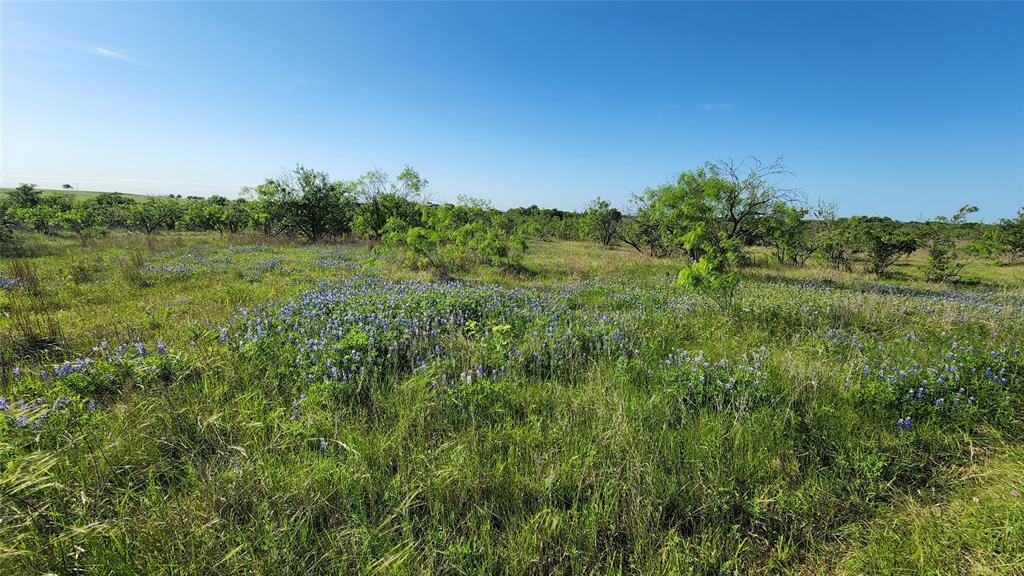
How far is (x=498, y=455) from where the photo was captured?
2.72 metres

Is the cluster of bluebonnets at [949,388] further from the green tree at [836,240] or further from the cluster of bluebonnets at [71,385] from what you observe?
the green tree at [836,240]

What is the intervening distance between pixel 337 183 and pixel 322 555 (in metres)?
34.1

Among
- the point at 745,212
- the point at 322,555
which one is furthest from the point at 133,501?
the point at 745,212

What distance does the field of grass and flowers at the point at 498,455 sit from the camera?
2.04 m

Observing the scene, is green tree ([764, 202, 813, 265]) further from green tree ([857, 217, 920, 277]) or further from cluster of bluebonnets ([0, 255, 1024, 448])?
cluster of bluebonnets ([0, 255, 1024, 448])

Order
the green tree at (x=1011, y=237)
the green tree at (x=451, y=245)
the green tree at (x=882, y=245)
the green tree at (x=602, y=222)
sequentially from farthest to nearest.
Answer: the green tree at (x=602, y=222), the green tree at (x=1011, y=237), the green tree at (x=882, y=245), the green tree at (x=451, y=245)

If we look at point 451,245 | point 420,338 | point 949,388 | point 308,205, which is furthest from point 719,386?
point 308,205

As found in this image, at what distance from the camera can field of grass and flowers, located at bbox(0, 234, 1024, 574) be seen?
80.5 inches

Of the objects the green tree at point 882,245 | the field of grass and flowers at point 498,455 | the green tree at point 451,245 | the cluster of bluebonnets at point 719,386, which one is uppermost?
the green tree at point 882,245

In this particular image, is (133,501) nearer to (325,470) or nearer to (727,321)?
(325,470)

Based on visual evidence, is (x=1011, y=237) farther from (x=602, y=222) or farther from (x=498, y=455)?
(x=498, y=455)

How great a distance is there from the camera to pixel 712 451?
2775mm

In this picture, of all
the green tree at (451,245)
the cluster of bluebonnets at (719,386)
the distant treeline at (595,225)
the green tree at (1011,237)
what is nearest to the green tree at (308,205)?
the distant treeline at (595,225)

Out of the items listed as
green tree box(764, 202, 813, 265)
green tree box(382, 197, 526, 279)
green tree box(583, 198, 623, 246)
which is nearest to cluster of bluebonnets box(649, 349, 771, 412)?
green tree box(382, 197, 526, 279)
